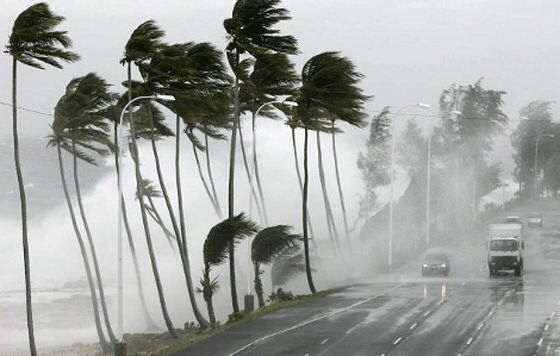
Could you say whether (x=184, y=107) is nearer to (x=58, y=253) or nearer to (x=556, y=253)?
(x=556, y=253)

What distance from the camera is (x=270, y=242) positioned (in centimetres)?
5203

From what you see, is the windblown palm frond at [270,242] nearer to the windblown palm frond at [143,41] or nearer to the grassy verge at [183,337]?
the grassy verge at [183,337]

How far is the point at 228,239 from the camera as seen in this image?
150 ft

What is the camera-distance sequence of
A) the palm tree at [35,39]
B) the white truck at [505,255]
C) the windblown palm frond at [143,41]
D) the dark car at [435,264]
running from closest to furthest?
the palm tree at [35,39] → the windblown palm frond at [143,41] → the white truck at [505,255] → the dark car at [435,264]

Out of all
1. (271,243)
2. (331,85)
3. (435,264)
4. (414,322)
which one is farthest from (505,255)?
(414,322)

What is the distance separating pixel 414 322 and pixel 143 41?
Result: 1756cm

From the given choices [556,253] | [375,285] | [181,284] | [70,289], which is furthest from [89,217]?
[375,285]

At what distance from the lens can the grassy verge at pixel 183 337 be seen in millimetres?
43500

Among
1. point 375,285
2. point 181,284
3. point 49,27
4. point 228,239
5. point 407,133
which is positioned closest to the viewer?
point 49,27

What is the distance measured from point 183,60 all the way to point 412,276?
29.7 meters

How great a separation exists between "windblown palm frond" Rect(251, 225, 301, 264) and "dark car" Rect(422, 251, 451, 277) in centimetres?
2238

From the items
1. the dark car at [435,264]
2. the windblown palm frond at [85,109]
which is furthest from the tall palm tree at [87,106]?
the dark car at [435,264]

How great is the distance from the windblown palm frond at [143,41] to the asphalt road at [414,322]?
13256mm

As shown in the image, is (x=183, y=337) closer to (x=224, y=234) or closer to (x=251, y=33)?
(x=224, y=234)
